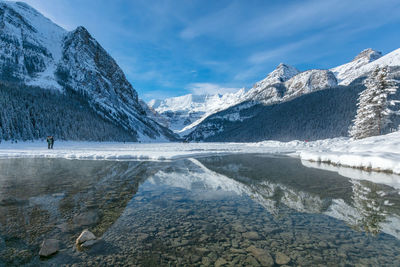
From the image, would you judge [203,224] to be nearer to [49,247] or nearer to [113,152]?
[49,247]

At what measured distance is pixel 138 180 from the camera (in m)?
11.3

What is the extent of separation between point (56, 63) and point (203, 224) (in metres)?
183

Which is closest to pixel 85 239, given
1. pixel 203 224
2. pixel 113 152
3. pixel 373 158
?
pixel 203 224

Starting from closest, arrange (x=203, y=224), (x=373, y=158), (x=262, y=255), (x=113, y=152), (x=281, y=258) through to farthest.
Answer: (x=281, y=258) < (x=262, y=255) < (x=203, y=224) < (x=373, y=158) < (x=113, y=152)

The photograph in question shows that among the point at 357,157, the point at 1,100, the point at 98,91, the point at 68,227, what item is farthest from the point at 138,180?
the point at 98,91

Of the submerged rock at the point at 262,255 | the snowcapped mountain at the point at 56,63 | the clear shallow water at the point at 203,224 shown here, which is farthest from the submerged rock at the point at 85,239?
the snowcapped mountain at the point at 56,63

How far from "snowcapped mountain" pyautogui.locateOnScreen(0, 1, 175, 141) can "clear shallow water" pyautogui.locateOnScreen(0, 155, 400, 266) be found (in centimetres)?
12456

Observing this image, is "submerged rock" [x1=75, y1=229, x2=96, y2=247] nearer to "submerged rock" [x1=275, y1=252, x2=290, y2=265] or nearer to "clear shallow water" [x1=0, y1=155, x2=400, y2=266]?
"clear shallow water" [x1=0, y1=155, x2=400, y2=266]

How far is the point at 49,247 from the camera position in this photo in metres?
4.06

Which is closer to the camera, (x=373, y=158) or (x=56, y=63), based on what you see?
(x=373, y=158)

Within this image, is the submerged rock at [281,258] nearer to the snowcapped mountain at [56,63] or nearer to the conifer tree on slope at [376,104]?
the conifer tree on slope at [376,104]

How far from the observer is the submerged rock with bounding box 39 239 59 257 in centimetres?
389

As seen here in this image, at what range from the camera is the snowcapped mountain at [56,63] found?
4742 inches

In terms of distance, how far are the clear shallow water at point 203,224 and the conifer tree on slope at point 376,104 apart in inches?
1157
